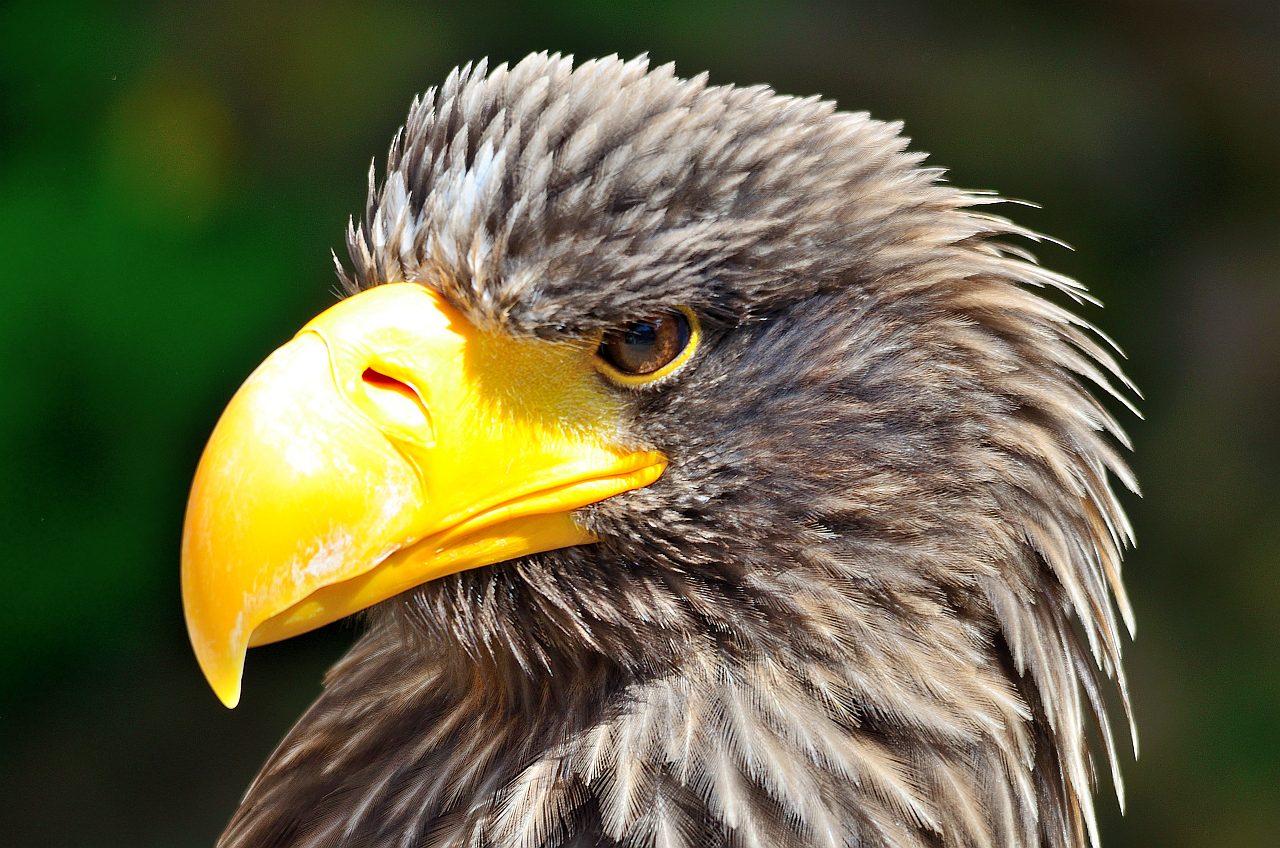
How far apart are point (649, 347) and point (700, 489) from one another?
185mm

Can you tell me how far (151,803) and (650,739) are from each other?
8.81 ft

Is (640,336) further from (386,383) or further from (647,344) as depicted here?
(386,383)

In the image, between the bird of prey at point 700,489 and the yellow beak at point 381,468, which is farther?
the bird of prey at point 700,489

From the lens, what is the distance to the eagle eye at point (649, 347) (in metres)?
1.51

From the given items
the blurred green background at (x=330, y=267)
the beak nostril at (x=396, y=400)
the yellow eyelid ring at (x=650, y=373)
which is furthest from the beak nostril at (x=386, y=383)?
the blurred green background at (x=330, y=267)

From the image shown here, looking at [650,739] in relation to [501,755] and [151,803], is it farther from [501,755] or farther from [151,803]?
[151,803]

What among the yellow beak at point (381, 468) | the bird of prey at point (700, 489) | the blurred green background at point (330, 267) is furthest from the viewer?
the blurred green background at point (330, 267)

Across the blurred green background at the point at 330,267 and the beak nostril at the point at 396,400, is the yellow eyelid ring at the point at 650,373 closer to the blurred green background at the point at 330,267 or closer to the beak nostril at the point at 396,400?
the beak nostril at the point at 396,400

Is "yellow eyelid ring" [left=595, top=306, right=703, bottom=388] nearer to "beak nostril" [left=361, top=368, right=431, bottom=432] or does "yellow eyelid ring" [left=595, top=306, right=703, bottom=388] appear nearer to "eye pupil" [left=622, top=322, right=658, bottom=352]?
"eye pupil" [left=622, top=322, right=658, bottom=352]

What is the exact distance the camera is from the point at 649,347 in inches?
59.9

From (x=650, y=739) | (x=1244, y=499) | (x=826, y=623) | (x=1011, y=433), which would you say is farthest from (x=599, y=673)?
(x=1244, y=499)

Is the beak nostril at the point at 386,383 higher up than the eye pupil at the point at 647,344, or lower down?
lower down

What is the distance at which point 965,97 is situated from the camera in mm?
3422

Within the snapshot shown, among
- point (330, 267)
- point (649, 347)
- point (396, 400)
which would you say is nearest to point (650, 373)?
point (649, 347)
